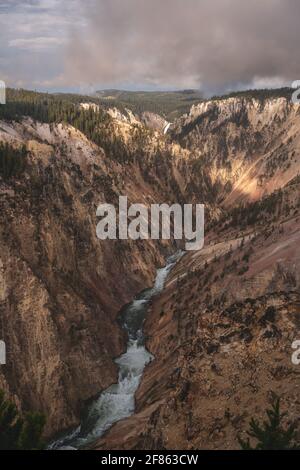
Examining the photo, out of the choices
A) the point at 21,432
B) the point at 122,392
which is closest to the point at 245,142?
the point at 122,392

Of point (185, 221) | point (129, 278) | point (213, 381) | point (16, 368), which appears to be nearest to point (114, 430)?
point (16, 368)

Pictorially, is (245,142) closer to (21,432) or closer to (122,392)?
(122,392)

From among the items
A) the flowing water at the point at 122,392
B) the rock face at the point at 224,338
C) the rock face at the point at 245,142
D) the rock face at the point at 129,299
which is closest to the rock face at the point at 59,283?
the rock face at the point at 129,299

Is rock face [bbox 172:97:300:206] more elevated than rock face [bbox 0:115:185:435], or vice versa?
rock face [bbox 172:97:300:206]

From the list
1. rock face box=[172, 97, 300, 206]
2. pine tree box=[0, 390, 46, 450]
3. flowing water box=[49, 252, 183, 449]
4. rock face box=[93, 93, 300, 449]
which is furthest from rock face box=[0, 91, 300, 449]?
rock face box=[172, 97, 300, 206]

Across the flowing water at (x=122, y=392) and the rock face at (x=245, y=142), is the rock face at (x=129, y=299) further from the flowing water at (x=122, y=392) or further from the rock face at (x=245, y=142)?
the rock face at (x=245, y=142)

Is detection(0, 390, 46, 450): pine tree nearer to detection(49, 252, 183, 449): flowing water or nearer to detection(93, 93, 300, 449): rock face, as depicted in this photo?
detection(93, 93, 300, 449): rock face
